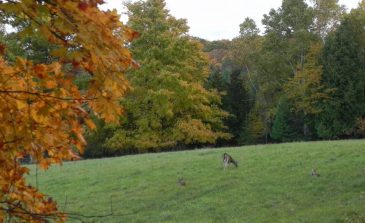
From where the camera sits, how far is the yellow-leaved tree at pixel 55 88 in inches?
86.1

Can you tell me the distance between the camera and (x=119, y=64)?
7.86 feet

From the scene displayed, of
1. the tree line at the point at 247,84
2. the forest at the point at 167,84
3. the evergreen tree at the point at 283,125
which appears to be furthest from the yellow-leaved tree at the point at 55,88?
the evergreen tree at the point at 283,125

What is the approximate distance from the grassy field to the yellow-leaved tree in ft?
22.9

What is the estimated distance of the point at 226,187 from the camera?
46.5 ft

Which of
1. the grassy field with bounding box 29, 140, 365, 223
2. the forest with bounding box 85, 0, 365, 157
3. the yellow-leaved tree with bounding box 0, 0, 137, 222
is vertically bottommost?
the grassy field with bounding box 29, 140, 365, 223

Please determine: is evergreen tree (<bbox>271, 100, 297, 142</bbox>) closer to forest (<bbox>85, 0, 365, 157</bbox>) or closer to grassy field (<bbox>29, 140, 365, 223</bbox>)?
forest (<bbox>85, 0, 365, 157</bbox>)

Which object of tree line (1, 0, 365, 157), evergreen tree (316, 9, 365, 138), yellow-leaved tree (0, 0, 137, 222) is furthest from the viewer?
evergreen tree (316, 9, 365, 138)

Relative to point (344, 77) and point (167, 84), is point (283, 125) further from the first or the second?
point (167, 84)

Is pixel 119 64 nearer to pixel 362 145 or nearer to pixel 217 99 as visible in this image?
pixel 362 145

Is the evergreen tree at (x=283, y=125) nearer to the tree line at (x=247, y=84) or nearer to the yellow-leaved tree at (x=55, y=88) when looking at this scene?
the tree line at (x=247, y=84)

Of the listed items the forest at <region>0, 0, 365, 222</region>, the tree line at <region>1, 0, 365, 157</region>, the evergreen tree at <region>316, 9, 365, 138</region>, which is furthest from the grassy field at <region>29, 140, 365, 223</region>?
the evergreen tree at <region>316, 9, 365, 138</region>

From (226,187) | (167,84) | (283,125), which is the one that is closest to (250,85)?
(283,125)

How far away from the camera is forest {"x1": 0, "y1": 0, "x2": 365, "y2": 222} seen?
94.2 inches

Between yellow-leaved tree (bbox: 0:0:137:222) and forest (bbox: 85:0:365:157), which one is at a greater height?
forest (bbox: 85:0:365:157)
